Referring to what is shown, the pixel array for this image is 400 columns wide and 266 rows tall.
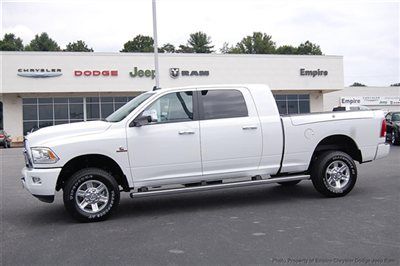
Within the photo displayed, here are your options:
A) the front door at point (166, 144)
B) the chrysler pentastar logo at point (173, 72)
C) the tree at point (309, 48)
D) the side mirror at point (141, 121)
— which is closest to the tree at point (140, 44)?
the tree at point (309, 48)

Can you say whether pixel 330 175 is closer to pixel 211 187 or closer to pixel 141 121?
pixel 211 187

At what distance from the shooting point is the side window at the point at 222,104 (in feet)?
23.8

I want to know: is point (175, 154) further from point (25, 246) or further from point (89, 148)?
point (25, 246)

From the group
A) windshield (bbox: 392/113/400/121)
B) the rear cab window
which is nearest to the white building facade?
windshield (bbox: 392/113/400/121)

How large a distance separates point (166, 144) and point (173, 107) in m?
0.63

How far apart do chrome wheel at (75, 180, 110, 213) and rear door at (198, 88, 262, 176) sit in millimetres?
1594

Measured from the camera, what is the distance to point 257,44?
9362 cm

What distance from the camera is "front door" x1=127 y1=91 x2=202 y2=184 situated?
6773 mm

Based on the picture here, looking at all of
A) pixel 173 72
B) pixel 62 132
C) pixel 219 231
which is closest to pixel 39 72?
pixel 173 72

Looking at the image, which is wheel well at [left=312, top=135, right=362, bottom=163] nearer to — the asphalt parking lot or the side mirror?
the asphalt parking lot

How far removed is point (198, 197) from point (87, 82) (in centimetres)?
3094

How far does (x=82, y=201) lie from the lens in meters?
6.56

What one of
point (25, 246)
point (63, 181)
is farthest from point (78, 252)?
point (63, 181)

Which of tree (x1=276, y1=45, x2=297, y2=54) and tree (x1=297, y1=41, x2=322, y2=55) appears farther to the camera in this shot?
tree (x1=297, y1=41, x2=322, y2=55)
